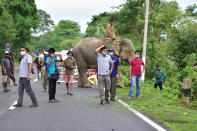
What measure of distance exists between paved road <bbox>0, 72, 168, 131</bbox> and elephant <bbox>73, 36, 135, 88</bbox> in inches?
210

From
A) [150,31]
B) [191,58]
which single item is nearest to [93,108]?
[191,58]

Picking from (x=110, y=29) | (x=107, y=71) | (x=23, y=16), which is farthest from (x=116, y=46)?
(x=23, y=16)

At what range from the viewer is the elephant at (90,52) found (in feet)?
49.5

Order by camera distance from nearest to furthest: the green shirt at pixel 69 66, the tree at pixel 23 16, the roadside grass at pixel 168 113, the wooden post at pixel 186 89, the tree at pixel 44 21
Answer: the roadside grass at pixel 168 113, the wooden post at pixel 186 89, the green shirt at pixel 69 66, the tree at pixel 23 16, the tree at pixel 44 21

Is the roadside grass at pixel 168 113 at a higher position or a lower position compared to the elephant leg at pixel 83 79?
lower

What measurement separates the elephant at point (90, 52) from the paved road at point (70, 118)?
210 inches

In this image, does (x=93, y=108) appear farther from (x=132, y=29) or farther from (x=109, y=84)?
(x=132, y=29)

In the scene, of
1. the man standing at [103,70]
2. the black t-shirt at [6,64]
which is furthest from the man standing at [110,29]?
the man standing at [103,70]

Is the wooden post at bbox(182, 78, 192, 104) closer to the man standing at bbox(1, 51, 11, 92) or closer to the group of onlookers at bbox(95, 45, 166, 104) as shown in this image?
the group of onlookers at bbox(95, 45, 166, 104)

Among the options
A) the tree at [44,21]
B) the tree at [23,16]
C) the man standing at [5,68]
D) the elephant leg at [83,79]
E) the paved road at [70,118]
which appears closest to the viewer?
the paved road at [70,118]

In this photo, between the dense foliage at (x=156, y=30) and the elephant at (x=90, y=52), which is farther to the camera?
the dense foliage at (x=156, y=30)

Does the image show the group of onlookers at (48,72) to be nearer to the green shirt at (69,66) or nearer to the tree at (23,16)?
the green shirt at (69,66)

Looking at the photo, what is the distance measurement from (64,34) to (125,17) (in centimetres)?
8822

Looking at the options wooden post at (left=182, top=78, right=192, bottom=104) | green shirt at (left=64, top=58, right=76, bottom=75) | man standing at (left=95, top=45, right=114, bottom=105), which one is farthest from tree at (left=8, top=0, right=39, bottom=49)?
wooden post at (left=182, top=78, right=192, bottom=104)
